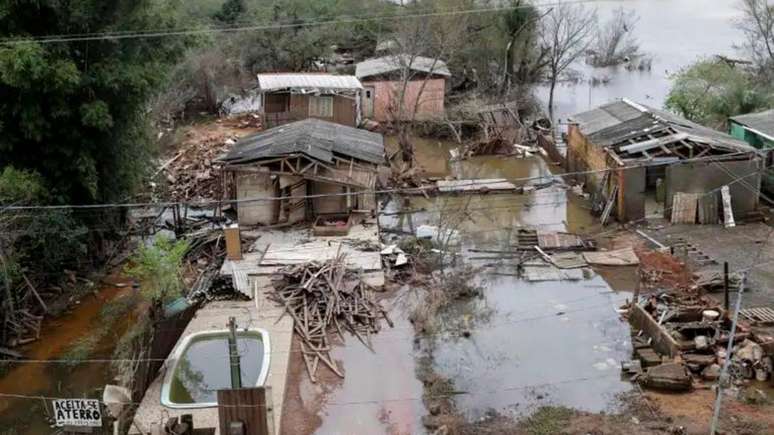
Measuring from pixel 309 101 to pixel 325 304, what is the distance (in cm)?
1669

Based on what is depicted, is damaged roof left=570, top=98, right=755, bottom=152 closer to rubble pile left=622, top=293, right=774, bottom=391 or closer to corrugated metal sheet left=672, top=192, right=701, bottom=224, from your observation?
corrugated metal sheet left=672, top=192, right=701, bottom=224

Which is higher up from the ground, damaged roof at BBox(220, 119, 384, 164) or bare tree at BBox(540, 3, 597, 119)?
bare tree at BBox(540, 3, 597, 119)

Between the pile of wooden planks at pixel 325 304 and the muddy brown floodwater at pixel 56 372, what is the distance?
4045 mm

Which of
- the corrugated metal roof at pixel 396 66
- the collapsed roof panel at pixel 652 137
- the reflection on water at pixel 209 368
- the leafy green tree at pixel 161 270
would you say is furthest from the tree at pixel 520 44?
the reflection on water at pixel 209 368

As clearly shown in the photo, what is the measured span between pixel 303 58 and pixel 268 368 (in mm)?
29661

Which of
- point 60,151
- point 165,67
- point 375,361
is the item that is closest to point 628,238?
point 375,361

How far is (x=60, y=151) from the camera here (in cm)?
1817

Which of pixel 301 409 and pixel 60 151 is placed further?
pixel 60 151

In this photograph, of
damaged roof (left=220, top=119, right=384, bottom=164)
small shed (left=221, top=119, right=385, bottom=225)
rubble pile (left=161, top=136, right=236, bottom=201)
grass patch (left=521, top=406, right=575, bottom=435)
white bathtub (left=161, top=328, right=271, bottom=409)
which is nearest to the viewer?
grass patch (left=521, top=406, right=575, bottom=435)

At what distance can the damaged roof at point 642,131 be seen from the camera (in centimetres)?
2247

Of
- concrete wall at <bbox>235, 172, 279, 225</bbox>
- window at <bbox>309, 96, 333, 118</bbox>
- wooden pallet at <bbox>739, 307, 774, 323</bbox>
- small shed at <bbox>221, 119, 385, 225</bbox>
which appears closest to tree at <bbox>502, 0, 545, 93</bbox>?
window at <bbox>309, 96, 333, 118</bbox>

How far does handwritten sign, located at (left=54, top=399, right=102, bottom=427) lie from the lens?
10.8 metres

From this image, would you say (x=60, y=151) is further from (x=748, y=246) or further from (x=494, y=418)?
(x=748, y=246)

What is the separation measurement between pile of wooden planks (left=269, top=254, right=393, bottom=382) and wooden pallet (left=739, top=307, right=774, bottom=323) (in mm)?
7774
